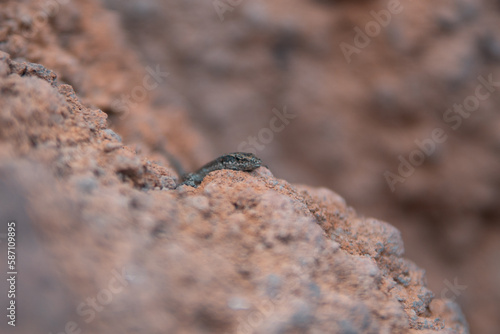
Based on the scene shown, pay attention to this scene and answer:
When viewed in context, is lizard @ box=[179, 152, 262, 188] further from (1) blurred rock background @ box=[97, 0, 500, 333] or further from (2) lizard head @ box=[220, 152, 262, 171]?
(1) blurred rock background @ box=[97, 0, 500, 333]

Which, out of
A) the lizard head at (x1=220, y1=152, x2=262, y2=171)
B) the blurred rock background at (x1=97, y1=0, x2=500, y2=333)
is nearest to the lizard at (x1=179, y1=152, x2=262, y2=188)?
the lizard head at (x1=220, y1=152, x2=262, y2=171)

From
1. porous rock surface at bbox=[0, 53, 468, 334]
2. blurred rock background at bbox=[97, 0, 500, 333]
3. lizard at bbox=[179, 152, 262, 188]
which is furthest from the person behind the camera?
blurred rock background at bbox=[97, 0, 500, 333]

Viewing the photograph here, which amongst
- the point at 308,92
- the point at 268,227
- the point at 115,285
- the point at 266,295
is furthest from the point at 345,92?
the point at 115,285

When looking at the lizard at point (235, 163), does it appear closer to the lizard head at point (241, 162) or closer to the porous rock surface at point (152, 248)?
the lizard head at point (241, 162)

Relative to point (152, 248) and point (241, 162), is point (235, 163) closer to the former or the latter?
point (241, 162)

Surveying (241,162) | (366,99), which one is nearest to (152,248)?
(241,162)

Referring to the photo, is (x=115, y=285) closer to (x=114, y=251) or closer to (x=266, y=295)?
(x=114, y=251)
